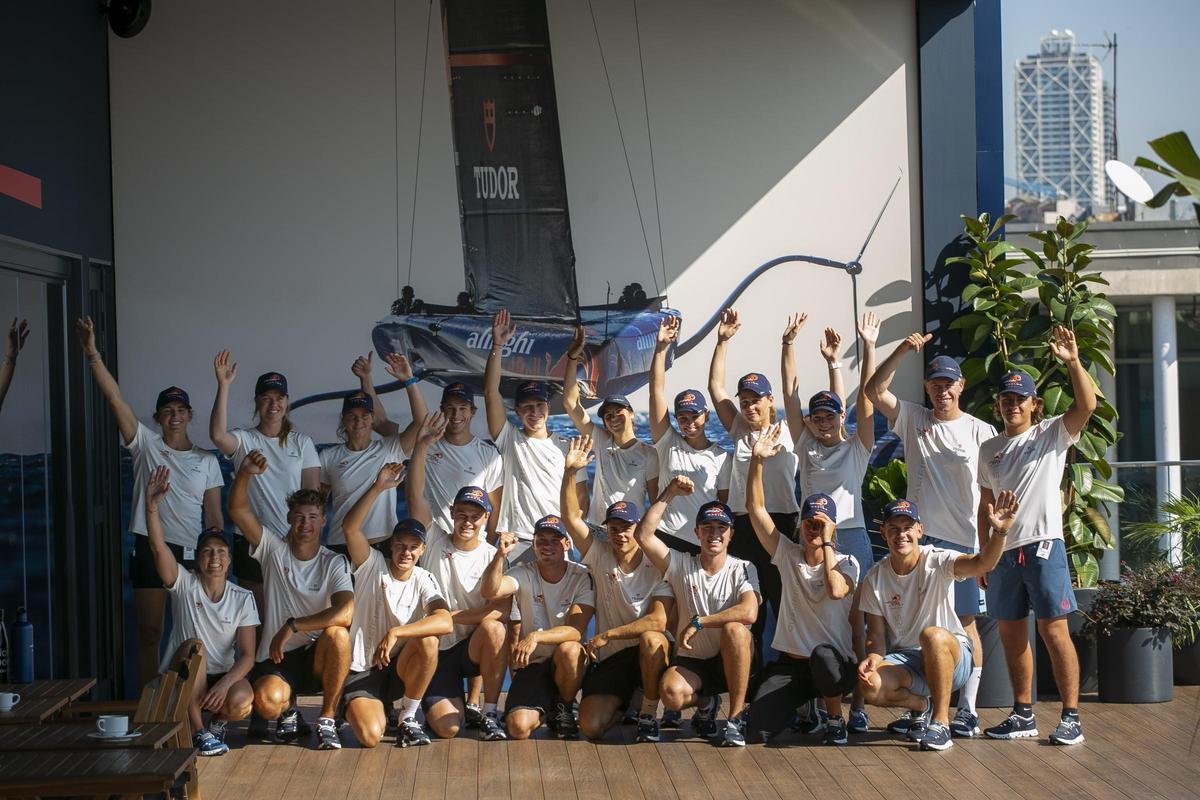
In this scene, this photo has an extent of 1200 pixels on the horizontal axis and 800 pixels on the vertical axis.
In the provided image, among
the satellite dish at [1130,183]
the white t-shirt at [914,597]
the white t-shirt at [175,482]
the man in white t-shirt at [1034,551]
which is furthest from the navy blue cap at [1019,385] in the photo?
the white t-shirt at [175,482]

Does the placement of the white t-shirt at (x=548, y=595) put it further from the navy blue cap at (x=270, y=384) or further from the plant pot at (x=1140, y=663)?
the plant pot at (x=1140, y=663)

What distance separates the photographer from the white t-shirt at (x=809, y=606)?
19.2 ft

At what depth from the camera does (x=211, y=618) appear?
585 cm

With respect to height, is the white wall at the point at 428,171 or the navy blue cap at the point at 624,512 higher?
the white wall at the point at 428,171

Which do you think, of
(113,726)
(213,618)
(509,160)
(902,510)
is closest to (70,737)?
(113,726)

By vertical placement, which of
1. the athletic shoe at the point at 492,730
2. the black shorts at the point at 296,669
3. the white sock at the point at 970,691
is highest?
the black shorts at the point at 296,669

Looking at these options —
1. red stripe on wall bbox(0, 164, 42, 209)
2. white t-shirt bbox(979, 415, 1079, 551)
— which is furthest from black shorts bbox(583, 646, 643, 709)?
red stripe on wall bbox(0, 164, 42, 209)

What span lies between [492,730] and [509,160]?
3258 mm

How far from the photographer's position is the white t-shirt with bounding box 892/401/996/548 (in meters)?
6.14

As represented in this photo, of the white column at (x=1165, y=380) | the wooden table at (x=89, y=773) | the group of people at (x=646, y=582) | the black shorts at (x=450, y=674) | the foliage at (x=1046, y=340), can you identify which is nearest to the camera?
the wooden table at (x=89, y=773)

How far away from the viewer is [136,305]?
24.2 feet

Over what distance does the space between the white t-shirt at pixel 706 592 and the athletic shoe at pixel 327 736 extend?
158 centimetres

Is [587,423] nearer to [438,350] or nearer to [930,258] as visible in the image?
[438,350]

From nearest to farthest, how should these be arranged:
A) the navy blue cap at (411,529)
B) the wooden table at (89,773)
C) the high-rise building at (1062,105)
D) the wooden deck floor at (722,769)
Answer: the wooden table at (89,773)
the wooden deck floor at (722,769)
the navy blue cap at (411,529)
the high-rise building at (1062,105)
